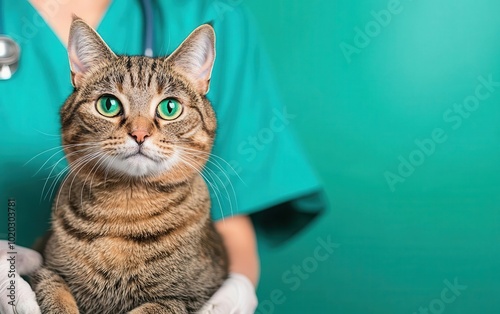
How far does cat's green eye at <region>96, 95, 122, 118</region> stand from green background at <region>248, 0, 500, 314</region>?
473mm

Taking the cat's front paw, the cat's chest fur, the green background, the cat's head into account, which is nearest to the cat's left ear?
the cat's head

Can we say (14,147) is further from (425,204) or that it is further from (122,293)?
(425,204)

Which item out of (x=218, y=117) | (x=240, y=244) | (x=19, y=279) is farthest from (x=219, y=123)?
(x=19, y=279)

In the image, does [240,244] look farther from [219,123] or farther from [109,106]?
[109,106]

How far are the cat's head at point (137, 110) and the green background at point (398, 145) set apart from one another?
1.35ft

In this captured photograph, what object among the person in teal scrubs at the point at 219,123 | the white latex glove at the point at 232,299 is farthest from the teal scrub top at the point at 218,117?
the white latex glove at the point at 232,299

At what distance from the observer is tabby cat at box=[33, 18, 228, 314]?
0.55m

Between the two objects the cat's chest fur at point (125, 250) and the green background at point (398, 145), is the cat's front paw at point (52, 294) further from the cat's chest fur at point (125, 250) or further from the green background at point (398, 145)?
the green background at point (398, 145)

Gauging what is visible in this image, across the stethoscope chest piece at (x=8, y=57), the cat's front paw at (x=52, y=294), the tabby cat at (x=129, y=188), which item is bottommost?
the cat's front paw at (x=52, y=294)

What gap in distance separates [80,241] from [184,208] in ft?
0.32

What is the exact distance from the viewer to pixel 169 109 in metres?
0.56

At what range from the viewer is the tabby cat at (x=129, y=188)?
1.81ft

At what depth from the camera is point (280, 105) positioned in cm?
86

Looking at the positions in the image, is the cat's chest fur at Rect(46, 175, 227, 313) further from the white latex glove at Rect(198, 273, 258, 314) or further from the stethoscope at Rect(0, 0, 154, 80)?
the stethoscope at Rect(0, 0, 154, 80)
